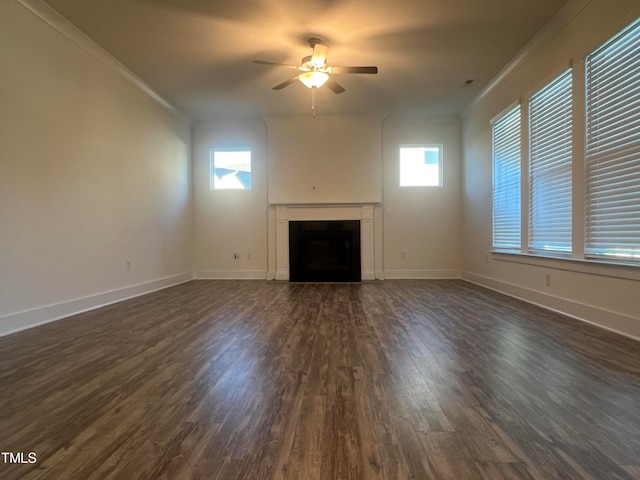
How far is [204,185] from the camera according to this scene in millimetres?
6133

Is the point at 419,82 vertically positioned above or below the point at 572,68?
above

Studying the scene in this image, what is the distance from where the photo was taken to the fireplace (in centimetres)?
591

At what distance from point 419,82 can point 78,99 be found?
4.13m

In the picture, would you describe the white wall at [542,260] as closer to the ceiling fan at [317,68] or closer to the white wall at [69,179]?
the ceiling fan at [317,68]

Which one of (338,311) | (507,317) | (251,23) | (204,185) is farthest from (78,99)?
(507,317)

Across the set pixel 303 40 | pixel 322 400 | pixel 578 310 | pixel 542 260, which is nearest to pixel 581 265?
pixel 578 310

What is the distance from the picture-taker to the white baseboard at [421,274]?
593 cm

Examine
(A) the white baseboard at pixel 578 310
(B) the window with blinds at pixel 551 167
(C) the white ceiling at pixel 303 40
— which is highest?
(C) the white ceiling at pixel 303 40

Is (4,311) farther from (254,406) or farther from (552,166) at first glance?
(552,166)

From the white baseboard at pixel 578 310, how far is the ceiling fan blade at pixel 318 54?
344 centimetres

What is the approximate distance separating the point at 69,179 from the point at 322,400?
3360 millimetres

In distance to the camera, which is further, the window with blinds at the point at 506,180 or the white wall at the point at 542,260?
the window with blinds at the point at 506,180

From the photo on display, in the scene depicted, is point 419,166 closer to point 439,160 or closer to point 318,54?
point 439,160

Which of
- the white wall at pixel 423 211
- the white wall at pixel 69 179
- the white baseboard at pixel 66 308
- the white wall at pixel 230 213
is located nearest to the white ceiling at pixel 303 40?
the white wall at pixel 69 179
